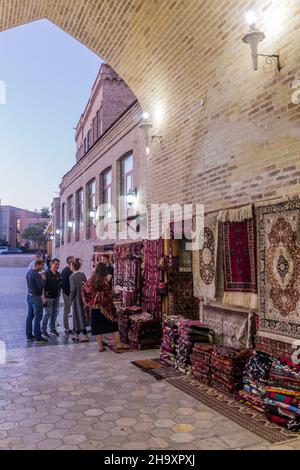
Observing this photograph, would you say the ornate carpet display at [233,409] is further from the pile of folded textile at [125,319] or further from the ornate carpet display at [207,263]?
the pile of folded textile at [125,319]

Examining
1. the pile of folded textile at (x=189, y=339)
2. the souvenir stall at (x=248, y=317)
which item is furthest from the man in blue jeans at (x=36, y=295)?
the pile of folded textile at (x=189, y=339)

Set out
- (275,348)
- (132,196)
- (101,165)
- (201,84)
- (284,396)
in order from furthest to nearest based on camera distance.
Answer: (101,165) < (132,196) < (201,84) < (275,348) < (284,396)

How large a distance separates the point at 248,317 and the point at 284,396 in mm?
1457

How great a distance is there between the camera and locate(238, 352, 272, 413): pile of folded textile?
4922mm

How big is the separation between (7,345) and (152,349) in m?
2.92

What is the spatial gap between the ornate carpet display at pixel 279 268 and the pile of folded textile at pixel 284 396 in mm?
422

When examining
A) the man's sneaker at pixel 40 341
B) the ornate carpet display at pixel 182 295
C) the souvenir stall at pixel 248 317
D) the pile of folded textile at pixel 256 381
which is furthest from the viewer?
the man's sneaker at pixel 40 341

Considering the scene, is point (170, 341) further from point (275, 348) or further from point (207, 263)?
point (275, 348)

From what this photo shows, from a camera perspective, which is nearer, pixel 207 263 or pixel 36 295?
pixel 207 263

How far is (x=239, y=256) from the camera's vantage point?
19.4ft

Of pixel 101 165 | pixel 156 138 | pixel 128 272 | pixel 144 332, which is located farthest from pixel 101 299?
pixel 101 165

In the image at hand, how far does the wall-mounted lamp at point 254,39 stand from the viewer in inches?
198

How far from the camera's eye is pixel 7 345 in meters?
8.58

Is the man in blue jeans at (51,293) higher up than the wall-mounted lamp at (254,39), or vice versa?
the wall-mounted lamp at (254,39)
